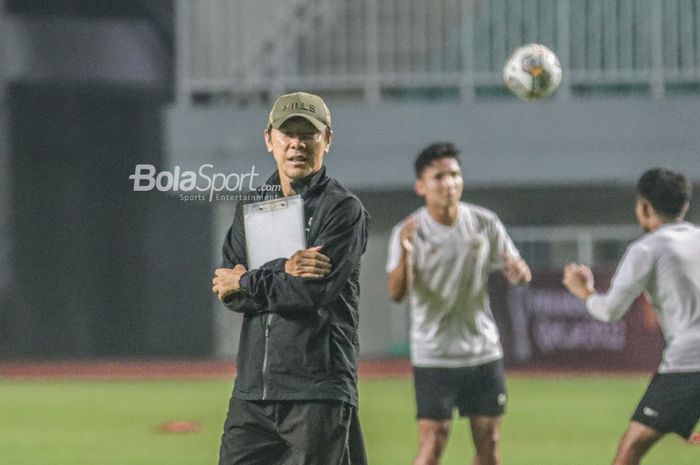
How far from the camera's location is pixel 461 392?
7.38m

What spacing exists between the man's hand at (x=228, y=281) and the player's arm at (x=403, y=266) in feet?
7.97

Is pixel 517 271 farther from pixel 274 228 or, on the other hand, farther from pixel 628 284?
pixel 274 228

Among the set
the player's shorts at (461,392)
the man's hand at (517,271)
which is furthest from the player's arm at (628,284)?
the player's shorts at (461,392)

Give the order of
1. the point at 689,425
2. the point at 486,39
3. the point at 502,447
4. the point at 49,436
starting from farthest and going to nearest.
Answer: the point at 486,39 < the point at 49,436 < the point at 502,447 < the point at 689,425

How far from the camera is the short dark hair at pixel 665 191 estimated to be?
6461mm

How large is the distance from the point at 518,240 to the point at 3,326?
923 centimetres

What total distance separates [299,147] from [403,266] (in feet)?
8.32

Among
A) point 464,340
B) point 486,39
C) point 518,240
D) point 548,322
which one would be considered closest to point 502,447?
point 464,340

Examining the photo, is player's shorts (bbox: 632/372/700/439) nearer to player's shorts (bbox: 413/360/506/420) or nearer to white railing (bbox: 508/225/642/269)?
player's shorts (bbox: 413/360/506/420)

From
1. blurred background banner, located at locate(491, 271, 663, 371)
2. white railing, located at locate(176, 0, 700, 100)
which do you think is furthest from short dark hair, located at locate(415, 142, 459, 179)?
white railing, located at locate(176, 0, 700, 100)

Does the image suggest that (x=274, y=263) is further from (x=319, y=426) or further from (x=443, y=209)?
(x=443, y=209)

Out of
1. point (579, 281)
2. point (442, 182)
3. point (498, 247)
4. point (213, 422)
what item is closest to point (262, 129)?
point (213, 422)

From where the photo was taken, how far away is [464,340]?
7.44 m

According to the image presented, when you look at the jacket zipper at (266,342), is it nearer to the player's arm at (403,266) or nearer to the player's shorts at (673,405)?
the player's shorts at (673,405)
